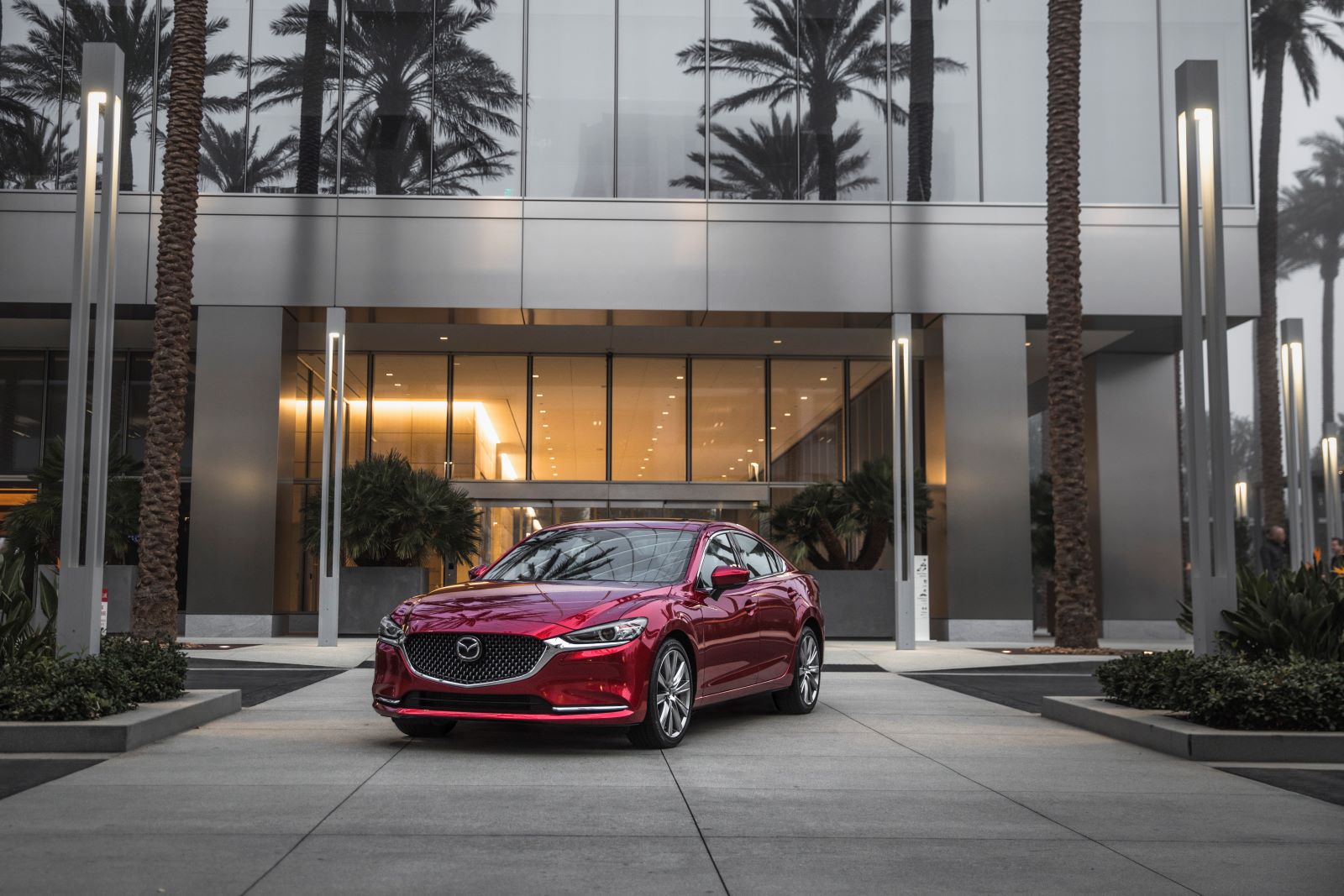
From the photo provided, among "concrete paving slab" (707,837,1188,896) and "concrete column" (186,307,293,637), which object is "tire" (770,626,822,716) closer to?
"concrete paving slab" (707,837,1188,896)

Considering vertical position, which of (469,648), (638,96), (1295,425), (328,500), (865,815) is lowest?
(865,815)

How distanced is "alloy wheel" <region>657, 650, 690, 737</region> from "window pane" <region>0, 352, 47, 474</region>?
24.6 meters

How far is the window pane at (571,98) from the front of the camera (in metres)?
25.5

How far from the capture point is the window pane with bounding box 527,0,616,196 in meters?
25.5

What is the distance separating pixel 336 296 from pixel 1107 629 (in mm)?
16991

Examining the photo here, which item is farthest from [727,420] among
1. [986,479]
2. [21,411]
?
[21,411]

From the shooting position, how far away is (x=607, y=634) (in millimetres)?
8398

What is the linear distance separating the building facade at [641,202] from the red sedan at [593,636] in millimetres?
15130

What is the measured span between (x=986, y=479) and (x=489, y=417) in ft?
35.7

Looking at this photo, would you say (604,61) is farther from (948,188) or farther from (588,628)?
(588,628)

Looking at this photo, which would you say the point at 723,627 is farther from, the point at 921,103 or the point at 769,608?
the point at 921,103

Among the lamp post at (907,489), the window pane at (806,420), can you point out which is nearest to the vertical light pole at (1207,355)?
the lamp post at (907,489)

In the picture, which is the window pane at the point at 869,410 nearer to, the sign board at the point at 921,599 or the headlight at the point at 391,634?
the sign board at the point at 921,599

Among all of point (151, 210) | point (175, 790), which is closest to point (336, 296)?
point (151, 210)
